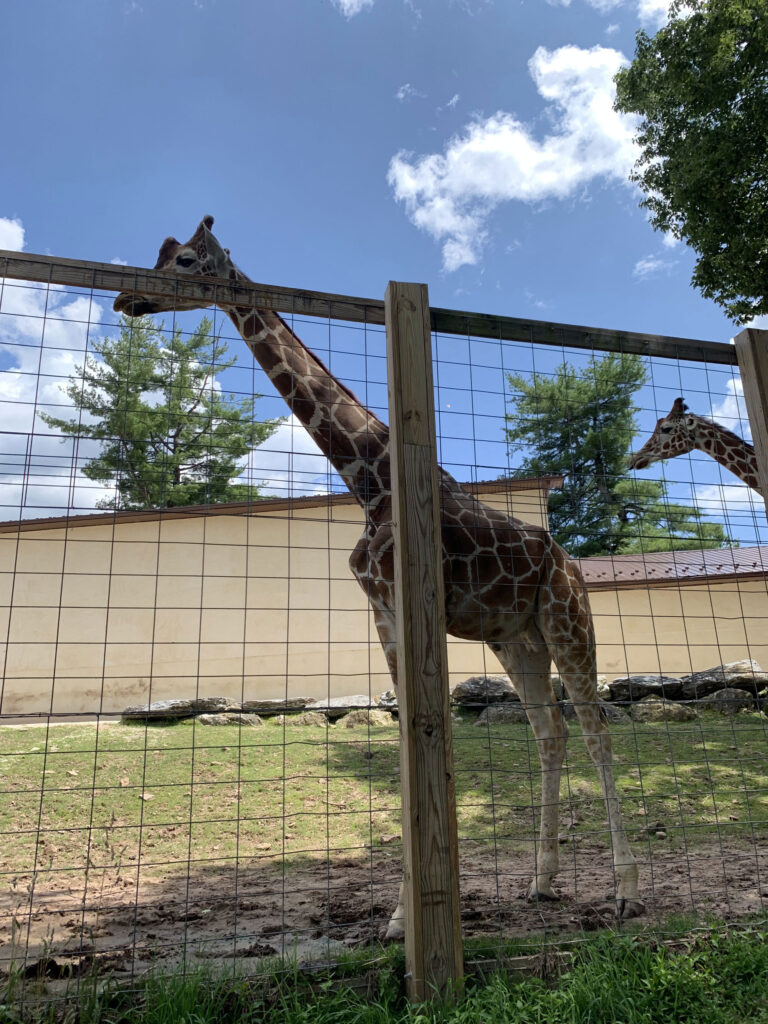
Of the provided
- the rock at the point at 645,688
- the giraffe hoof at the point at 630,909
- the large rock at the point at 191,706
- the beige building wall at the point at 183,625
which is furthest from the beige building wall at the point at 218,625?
the giraffe hoof at the point at 630,909

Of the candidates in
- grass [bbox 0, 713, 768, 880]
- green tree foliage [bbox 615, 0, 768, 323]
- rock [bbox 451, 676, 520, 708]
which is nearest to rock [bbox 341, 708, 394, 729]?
grass [bbox 0, 713, 768, 880]

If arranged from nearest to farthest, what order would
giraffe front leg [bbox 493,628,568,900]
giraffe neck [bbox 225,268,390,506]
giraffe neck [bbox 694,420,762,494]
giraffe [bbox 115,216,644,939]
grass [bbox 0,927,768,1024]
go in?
grass [bbox 0,927,768,1024]
giraffe front leg [bbox 493,628,568,900]
giraffe [bbox 115,216,644,939]
giraffe neck [bbox 225,268,390,506]
giraffe neck [bbox 694,420,762,494]

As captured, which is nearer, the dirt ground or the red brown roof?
the dirt ground

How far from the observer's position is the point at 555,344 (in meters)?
4.07

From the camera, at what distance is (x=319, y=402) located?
195 inches

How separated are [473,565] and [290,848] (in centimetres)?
282

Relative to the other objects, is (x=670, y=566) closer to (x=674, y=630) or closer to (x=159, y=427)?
(x=674, y=630)

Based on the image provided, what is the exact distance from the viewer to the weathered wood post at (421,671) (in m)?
2.81

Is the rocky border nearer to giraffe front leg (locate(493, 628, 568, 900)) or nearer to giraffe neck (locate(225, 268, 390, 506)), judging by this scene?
giraffe front leg (locate(493, 628, 568, 900))

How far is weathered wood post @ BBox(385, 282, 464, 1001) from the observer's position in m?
2.81

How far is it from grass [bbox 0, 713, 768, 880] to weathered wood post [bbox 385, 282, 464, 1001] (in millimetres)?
1407

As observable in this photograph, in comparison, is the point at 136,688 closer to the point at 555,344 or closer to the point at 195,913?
the point at 195,913

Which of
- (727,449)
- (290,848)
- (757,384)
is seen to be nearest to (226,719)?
(290,848)

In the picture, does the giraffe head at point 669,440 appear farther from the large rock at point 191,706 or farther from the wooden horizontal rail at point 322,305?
the large rock at point 191,706
